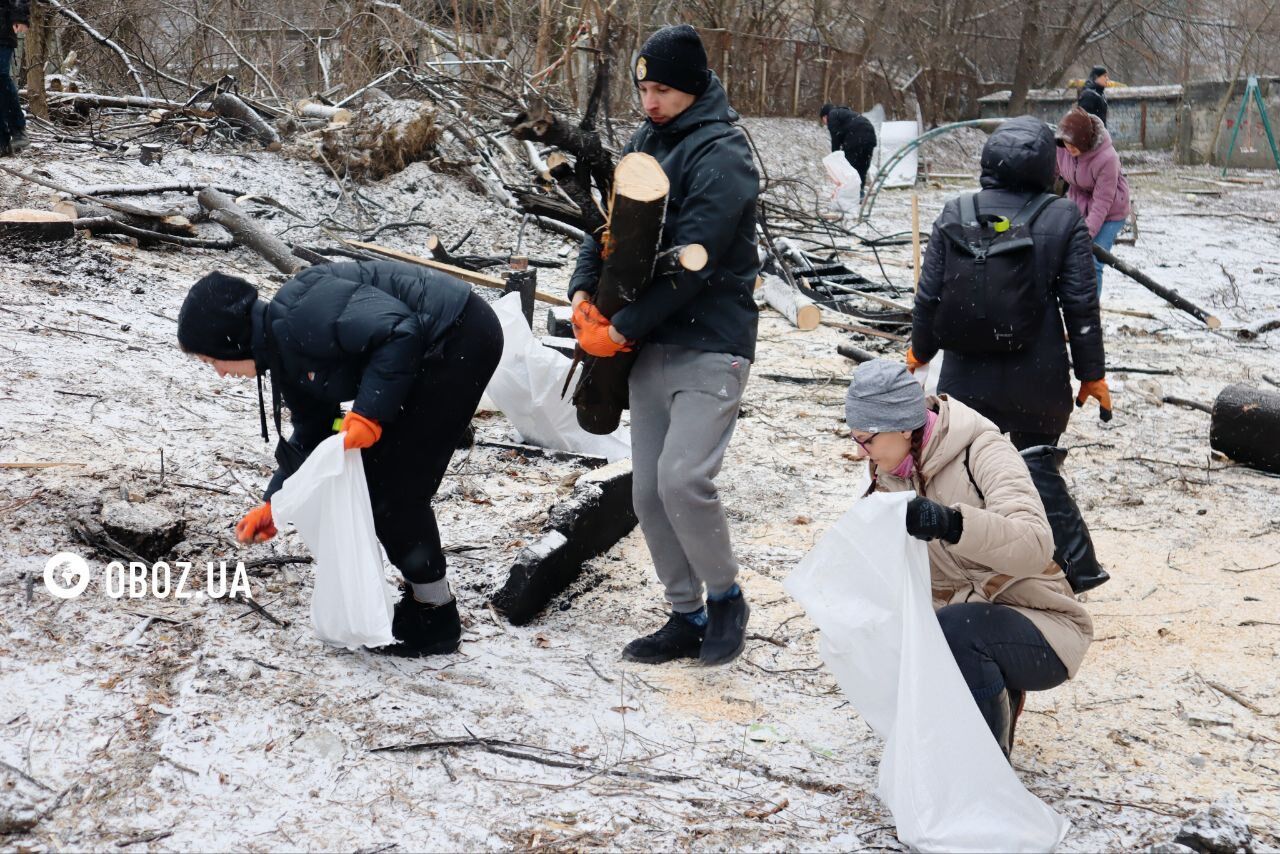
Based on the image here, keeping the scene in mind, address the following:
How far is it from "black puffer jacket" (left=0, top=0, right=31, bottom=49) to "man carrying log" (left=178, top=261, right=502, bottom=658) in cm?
718

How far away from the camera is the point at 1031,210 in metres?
3.79

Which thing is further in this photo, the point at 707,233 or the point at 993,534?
the point at 707,233

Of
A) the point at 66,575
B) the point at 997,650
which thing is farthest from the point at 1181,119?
the point at 66,575

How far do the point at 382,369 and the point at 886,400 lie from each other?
51.3 inches

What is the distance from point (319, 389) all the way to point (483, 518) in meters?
1.66

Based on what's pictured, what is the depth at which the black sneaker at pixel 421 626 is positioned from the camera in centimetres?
339

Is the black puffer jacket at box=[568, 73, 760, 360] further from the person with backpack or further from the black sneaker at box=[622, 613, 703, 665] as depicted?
the black sneaker at box=[622, 613, 703, 665]

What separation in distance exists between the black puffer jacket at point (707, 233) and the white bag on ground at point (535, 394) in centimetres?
203

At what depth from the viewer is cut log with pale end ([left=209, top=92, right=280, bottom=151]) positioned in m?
10.7

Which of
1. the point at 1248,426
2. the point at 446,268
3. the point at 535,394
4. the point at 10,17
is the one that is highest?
the point at 10,17

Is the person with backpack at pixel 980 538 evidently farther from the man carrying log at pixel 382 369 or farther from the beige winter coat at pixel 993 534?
the man carrying log at pixel 382 369

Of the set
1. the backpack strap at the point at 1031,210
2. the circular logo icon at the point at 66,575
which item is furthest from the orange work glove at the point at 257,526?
the backpack strap at the point at 1031,210

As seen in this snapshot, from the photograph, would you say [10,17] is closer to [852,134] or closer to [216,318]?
[216,318]

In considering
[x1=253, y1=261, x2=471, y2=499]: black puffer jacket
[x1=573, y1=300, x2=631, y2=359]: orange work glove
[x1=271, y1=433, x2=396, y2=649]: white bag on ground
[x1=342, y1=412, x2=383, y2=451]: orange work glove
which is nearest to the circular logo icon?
[x1=271, y1=433, x2=396, y2=649]: white bag on ground
